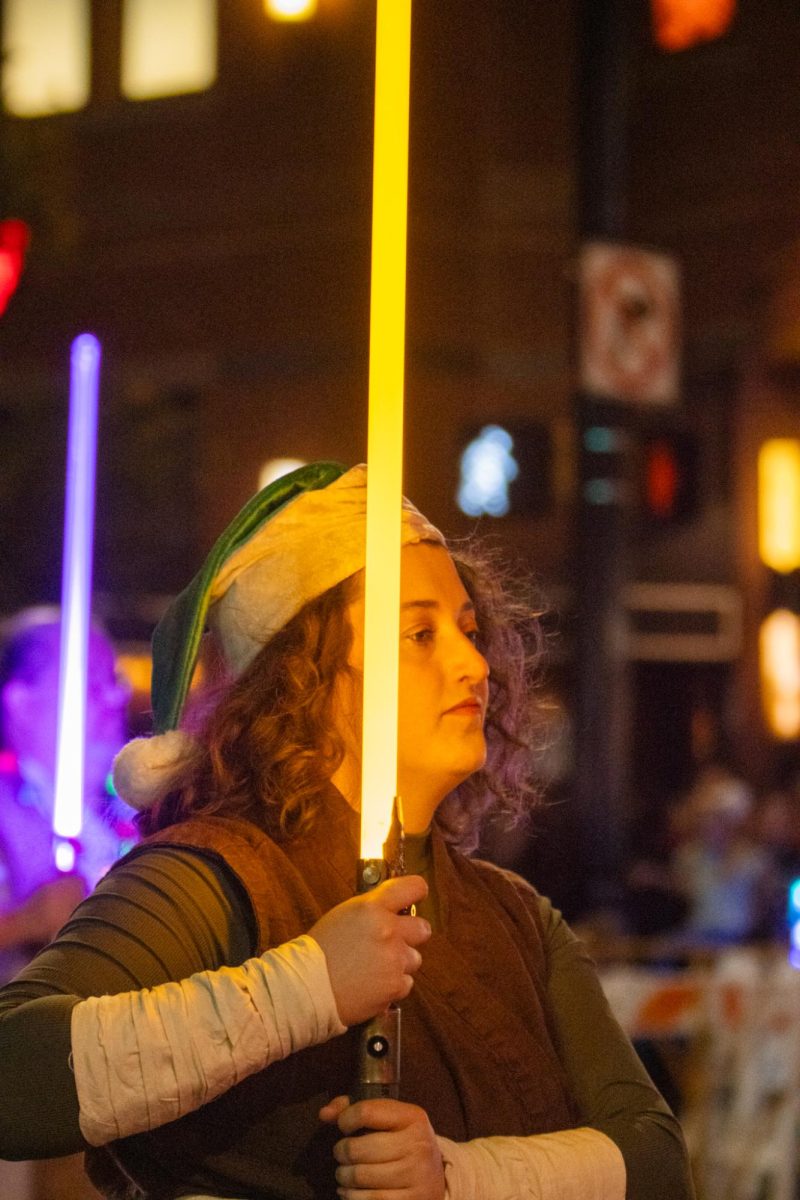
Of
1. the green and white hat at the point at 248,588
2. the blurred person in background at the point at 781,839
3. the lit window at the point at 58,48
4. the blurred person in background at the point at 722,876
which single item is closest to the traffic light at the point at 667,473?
the blurred person in background at the point at 722,876

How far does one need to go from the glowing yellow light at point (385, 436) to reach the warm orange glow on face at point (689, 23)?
8783mm

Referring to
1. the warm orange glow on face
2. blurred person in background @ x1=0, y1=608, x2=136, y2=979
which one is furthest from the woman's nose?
the warm orange glow on face

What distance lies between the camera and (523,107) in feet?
53.5

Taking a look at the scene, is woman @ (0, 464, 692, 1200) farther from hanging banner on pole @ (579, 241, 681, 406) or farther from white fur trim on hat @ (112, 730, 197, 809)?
hanging banner on pole @ (579, 241, 681, 406)

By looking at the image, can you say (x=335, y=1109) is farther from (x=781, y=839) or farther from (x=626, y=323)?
(x=781, y=839)

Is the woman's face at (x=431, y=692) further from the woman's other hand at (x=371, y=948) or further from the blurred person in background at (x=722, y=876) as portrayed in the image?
the blurred person in background at (x=722, y=876)

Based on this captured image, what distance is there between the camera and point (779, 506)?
55.0 ft

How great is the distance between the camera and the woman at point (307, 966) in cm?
168

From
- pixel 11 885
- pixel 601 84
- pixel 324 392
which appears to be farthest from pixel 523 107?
pixel 11 885

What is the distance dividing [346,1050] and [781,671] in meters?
15.5

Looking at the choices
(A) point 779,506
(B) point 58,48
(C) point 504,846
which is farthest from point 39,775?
(A) point 779,506

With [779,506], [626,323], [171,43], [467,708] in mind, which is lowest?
[467,708]

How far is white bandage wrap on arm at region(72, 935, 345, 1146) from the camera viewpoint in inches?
65.4

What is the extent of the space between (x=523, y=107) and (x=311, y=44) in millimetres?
2222
